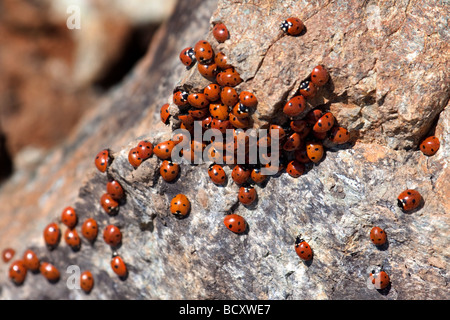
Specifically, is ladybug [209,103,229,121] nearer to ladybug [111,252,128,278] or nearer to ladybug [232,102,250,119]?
ladybug [232,102,250,119]

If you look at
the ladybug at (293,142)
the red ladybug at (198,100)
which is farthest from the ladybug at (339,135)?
the red ladybug at (198,100)

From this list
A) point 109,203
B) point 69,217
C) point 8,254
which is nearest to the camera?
point 109,203

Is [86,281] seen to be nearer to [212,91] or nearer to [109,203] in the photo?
[109,203]

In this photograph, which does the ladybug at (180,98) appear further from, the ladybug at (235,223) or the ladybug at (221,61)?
the ladybug at (235,223)

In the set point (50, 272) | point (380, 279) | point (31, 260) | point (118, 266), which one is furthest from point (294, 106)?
point (31, 260)


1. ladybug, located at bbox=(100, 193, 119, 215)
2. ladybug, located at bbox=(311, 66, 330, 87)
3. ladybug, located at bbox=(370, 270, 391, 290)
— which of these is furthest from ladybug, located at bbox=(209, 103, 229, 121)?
ladybug, located at bbox=(370, 270, 391, 290)
